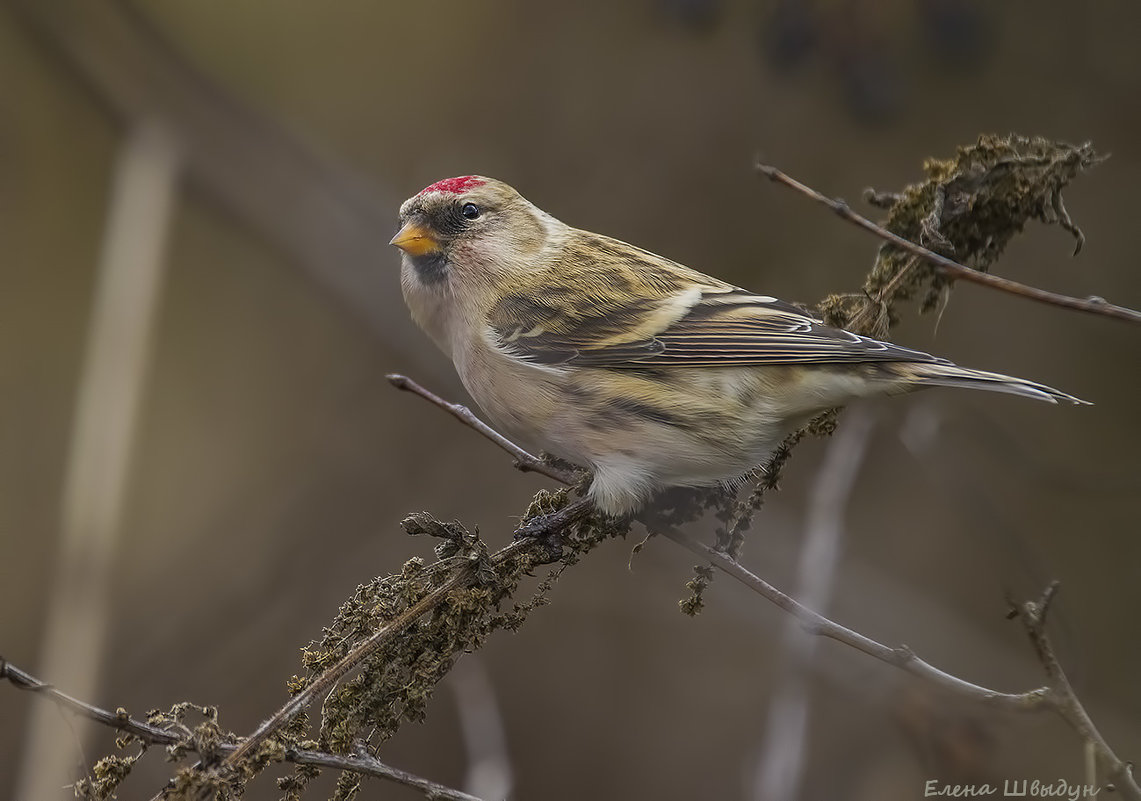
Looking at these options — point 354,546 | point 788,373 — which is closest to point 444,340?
point 788,373

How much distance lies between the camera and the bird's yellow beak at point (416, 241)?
4289mm

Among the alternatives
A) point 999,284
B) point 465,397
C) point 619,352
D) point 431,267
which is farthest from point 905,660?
point 465,397

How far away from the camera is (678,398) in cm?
383

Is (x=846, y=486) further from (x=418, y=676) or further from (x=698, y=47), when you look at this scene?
(x=698, y=47)

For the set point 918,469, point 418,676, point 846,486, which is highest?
point 918,469

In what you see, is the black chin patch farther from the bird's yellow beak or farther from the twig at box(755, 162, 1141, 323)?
the twig at box(755, 162, 1141, 323)

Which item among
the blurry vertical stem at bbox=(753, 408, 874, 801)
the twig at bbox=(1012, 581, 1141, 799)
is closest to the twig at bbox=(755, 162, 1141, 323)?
the twig at bbox=(1012, 581, 1141, 799)

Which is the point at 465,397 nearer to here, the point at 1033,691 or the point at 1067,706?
the point at 1033,691

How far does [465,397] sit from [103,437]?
7.96 ft

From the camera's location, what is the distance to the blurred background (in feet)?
18.4

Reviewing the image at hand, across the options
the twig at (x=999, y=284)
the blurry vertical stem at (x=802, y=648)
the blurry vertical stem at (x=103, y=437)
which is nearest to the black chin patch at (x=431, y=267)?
the blurry vertical stem at (x=103, y=437)

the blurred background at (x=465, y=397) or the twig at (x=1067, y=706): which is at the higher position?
the blurred background at (x=465, y=397)

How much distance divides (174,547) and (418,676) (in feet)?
14.6

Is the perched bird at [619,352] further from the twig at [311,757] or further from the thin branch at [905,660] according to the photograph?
the twig at [311,757]
